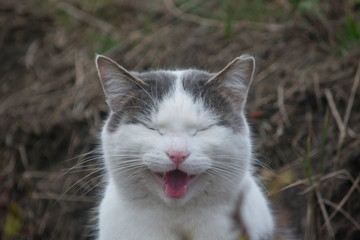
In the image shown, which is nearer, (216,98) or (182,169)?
(182,169)

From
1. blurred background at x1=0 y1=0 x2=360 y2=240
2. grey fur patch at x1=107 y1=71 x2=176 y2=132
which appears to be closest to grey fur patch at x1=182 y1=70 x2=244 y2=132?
grey fur patch at x1=107 y1=71 x2=176 y2=132

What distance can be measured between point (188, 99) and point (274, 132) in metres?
1.48

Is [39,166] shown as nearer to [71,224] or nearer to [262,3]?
[71,224]

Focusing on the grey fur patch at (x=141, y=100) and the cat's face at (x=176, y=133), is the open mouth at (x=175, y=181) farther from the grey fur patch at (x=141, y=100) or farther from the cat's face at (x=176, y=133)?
the grey fur patch at (x=141, y=100)

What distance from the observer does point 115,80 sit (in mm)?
2256

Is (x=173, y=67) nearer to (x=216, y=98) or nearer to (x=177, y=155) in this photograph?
(x=216, y=98)

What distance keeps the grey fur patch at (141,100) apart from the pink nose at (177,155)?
263mm

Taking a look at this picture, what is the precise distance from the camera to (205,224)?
2.13 metres

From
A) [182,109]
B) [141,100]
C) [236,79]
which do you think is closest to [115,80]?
[141,100]

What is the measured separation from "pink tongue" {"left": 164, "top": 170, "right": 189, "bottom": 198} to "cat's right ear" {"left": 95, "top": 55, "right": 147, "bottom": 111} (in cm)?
48

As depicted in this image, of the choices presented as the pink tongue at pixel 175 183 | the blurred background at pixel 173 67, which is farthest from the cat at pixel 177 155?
the blurred background at pixel 173 67

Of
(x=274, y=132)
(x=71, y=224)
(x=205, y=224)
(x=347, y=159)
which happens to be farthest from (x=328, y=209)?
(x=71, y=224)

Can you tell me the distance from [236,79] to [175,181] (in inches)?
23.3

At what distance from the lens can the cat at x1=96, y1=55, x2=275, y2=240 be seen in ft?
6.48
